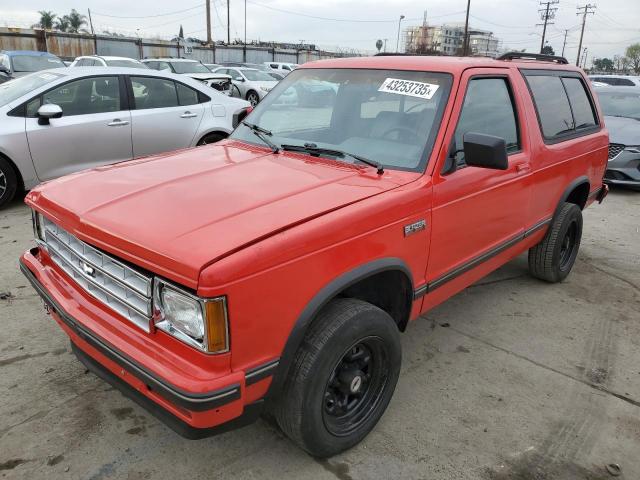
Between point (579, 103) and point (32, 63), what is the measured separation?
15084mm

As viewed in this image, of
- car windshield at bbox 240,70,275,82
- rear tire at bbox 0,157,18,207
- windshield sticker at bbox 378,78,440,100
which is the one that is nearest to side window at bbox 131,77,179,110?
rear tire at bbox 0,157,18,207

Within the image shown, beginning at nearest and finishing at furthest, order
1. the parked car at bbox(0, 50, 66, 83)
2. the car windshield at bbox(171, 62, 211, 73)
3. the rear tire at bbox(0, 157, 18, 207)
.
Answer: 1. the rear tire at bbox(0, 157, 18, 207)
2. the parked car at bbox(0, 50, 66, 83)
3. the car windshield at bbox(171, 62, 211, 73)

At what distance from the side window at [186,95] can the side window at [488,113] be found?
4695 mm

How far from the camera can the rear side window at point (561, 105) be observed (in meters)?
3.92

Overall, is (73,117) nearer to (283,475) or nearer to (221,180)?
(221,180)

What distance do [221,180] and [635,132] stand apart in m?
8.27

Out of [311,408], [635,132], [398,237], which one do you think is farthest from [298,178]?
[635,132]

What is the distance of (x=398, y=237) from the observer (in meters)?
2.52

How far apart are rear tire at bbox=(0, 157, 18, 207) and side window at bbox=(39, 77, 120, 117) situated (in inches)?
25.2

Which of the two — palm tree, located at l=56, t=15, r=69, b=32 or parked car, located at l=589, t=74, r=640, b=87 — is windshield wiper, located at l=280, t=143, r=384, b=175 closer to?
parked car, located at l=589, t=74, r=640, b=87

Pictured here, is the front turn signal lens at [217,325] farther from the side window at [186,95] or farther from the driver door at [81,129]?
the side window at [186,95]

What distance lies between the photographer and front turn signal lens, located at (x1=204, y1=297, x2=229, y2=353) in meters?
1.82

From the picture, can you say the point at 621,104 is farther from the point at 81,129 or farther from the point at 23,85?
the point at 23,85

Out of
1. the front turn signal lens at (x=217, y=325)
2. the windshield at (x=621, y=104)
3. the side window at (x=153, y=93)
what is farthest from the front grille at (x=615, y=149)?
the front turn signal lens at (x=217, y=325)
